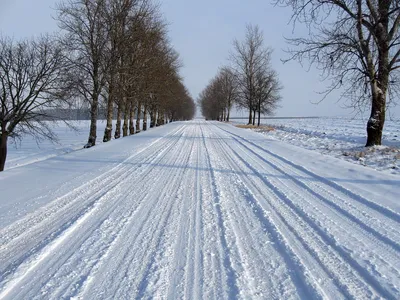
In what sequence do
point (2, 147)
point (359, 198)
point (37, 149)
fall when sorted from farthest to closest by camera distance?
point (37, 149), point (2, 147), point (359, 198)

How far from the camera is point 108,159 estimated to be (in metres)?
9.82

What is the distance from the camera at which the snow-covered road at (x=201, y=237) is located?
8.48ft

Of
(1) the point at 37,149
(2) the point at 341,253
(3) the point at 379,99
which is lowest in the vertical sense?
(1) the point at 37,149

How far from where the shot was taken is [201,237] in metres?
3.56

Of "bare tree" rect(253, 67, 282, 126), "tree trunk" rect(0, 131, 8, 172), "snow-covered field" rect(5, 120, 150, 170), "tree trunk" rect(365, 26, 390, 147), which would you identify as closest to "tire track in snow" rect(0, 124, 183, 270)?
"tree trunk" rect(0, 131, 8, 172)

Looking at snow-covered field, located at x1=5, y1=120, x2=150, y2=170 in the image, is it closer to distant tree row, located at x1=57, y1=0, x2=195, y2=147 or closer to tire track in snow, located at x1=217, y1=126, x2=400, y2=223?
distant tree row, located at x1=57, y1=0, x2=195, y2=147

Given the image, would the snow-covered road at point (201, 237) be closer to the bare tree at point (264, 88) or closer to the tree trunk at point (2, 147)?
the tree trunk at point (2, 147)

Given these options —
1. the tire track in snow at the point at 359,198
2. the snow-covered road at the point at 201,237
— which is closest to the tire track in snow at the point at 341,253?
the snow-covered road at the point at 201,237

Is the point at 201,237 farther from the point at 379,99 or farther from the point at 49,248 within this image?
the point at 379,99

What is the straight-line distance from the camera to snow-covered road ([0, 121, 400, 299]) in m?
2.58

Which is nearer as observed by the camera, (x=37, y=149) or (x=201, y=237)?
(x=201, y=237)

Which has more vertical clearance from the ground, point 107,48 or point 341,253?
point 107,48

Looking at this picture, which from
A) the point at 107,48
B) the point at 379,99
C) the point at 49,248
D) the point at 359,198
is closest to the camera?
the point at 49,248

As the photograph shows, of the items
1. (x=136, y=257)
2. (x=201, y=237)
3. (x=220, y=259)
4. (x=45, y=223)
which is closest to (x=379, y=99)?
(x=201, y=237)
